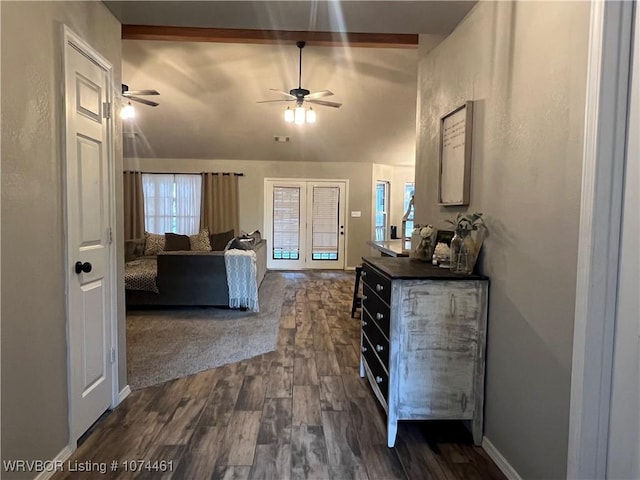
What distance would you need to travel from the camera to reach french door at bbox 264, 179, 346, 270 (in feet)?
27.2

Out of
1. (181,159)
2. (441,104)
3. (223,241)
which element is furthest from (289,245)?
(441,104)

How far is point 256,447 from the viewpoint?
2035mm

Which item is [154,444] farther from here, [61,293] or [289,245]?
[289,245]

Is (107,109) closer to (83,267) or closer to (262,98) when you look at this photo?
(83,267)

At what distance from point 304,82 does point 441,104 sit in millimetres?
3388

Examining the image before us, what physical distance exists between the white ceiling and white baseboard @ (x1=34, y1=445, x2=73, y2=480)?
2.42m

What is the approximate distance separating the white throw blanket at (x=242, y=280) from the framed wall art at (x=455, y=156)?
107 inches

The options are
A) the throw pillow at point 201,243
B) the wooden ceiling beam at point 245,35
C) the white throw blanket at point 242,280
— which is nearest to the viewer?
the wooden ceiling beam at point 245,35

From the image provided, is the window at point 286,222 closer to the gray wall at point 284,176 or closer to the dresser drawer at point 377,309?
the gray wall at point 284,176

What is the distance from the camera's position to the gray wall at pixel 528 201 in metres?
1.46

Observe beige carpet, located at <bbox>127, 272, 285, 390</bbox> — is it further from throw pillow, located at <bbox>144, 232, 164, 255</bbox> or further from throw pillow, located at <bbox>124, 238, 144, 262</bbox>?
throw pillow, located at <bbox>144, 232, 164, 255</bbox>

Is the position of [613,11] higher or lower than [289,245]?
higher

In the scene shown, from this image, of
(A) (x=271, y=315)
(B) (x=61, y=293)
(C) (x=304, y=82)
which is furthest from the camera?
(C) (x=304, y=82)

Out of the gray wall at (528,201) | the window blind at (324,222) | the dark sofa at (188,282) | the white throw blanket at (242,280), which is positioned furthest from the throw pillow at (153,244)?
the gray wall at (528,201)
